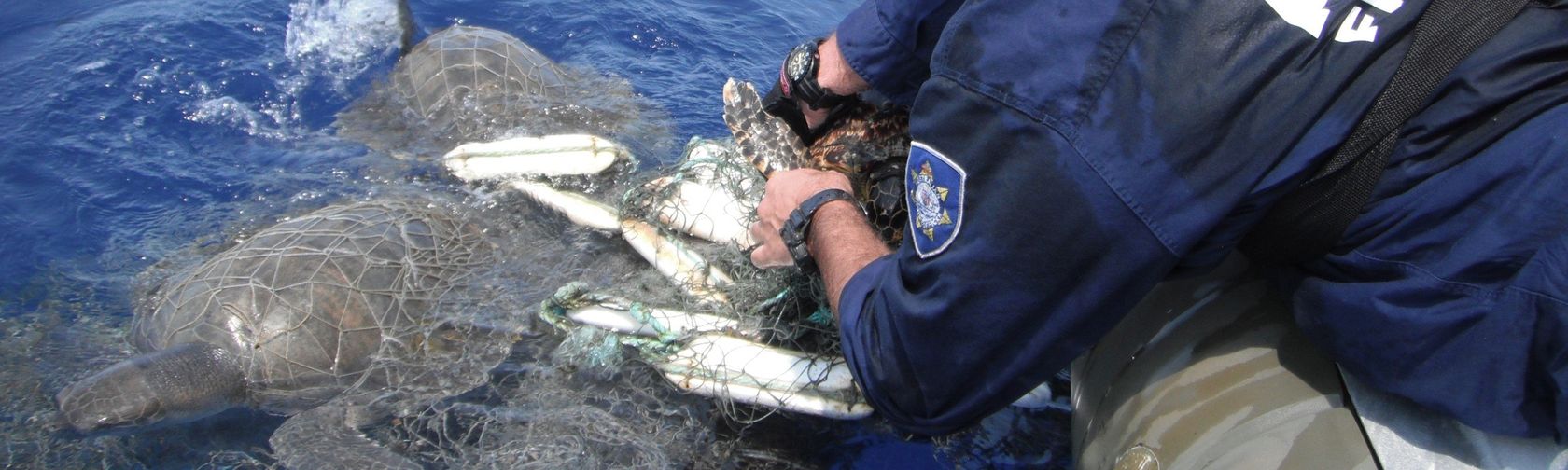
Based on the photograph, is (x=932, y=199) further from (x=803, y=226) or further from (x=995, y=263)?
(x=803, y=226)

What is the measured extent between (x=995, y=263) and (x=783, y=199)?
37.6 inches

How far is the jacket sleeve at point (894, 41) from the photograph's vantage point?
8.66 feet

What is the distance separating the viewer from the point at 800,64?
10.1 ft

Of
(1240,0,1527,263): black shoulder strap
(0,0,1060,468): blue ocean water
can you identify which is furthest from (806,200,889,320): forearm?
(0,0,1060,468): blue ocean water

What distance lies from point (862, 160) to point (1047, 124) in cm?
145

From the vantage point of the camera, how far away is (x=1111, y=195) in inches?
69.2

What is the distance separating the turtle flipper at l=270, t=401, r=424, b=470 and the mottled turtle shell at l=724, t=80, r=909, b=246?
1.52 metres

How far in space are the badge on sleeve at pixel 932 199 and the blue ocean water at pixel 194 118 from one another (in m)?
1.64

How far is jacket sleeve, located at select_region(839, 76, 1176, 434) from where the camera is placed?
5.90ft

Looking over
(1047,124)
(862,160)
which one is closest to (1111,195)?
(1047,124)

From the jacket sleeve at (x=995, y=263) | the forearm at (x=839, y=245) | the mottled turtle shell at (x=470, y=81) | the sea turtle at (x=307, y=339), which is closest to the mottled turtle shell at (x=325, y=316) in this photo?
the sea turtle at (x=307, y=339)

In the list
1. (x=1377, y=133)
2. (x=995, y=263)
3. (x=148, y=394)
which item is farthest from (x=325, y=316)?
(x=1377, y=133)

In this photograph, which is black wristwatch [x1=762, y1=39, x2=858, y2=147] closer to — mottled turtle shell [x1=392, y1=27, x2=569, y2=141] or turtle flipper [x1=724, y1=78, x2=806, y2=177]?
turtle flipper [x1=724, y1=78, x2=806, y2=177]

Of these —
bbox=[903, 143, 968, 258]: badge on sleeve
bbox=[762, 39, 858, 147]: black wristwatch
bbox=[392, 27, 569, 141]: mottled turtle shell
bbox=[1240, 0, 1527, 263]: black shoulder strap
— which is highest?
bbox=[1240, 0, 1527, 263]: black shoulder strap
